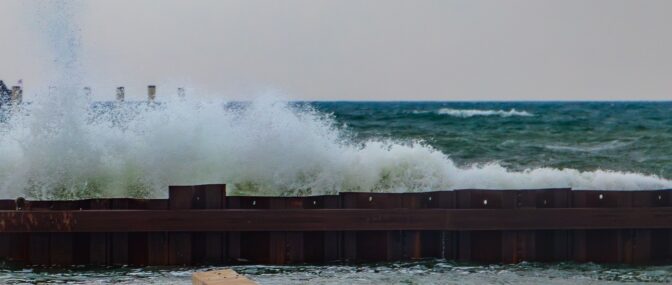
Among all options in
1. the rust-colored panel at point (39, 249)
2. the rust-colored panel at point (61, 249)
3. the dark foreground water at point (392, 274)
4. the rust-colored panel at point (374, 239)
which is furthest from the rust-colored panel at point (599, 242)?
the rust-colored panel at point (39, 249)

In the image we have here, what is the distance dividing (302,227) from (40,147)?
524 cm

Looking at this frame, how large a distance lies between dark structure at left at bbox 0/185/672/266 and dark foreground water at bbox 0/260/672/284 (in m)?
0.21

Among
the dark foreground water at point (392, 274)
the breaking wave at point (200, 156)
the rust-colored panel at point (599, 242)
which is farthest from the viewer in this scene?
the breaking wave at point (200, 156)

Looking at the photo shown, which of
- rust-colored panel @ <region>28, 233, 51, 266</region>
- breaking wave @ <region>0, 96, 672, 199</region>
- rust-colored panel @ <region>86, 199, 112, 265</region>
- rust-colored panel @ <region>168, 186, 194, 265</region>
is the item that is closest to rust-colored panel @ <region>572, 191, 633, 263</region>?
rust-colored panel @ <region>168, 186, 194, 265</region>

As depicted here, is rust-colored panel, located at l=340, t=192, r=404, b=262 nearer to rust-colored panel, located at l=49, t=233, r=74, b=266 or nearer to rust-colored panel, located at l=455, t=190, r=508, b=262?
rust-colored panel, located at l=455, t=190, r=508, b=262

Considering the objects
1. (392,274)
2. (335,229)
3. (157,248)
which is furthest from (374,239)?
(157,248)

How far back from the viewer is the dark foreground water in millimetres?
11180

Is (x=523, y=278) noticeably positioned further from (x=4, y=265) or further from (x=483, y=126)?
(x=483, y=126)

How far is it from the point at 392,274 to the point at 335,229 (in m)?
0.81

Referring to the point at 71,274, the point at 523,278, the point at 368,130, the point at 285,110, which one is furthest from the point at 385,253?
the point at 368,130

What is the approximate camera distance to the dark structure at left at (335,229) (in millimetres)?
11844

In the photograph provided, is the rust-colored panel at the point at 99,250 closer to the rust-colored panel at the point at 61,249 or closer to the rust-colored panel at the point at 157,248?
the rust-colored panel at the point at 61,249

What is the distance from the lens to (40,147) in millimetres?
15594

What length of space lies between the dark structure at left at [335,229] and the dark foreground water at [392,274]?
21cm
